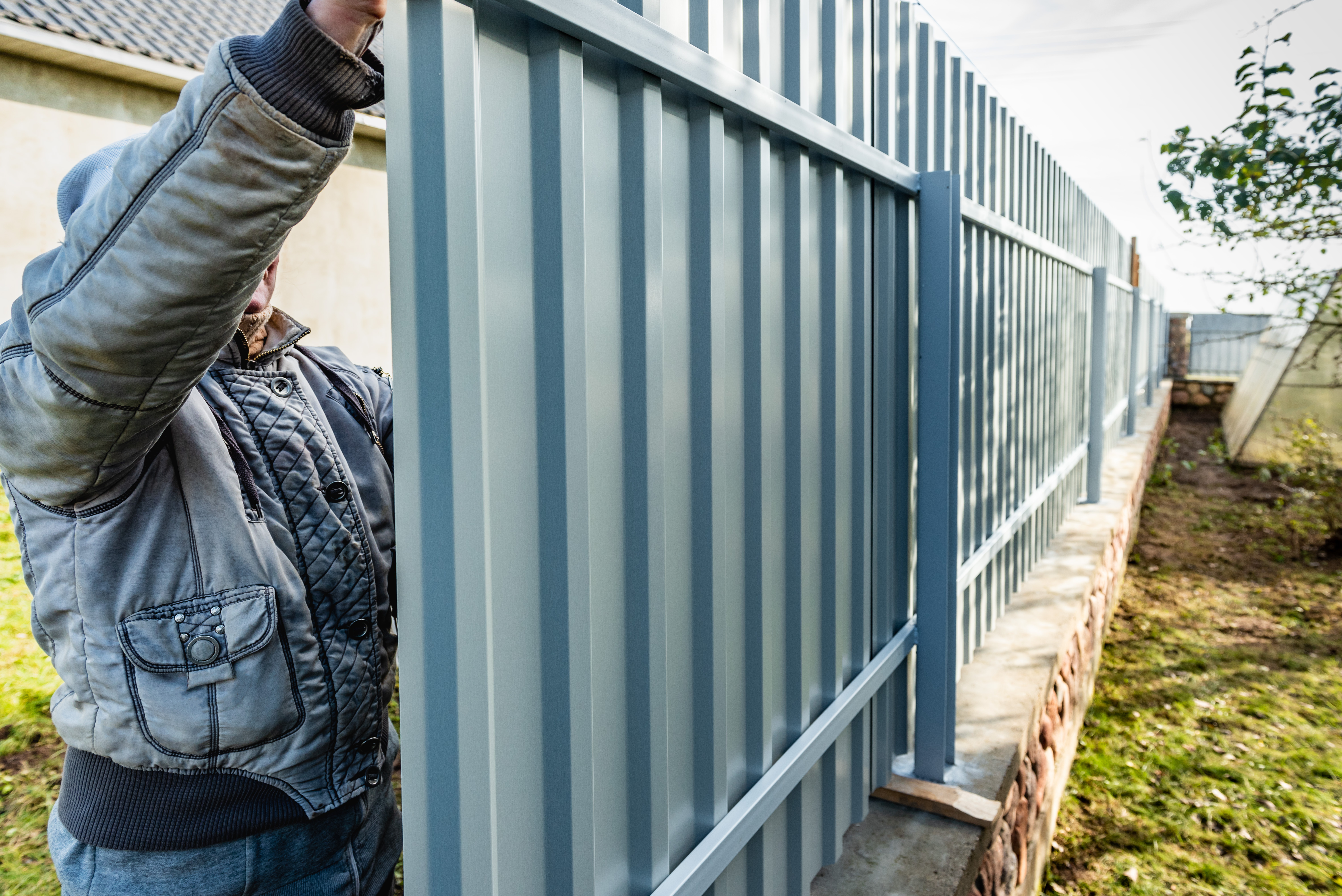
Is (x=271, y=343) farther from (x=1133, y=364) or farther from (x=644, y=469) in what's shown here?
(x=1133, y=364)

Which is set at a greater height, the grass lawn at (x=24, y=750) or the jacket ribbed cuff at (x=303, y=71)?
the jacket ribbed cuff at (x=303, y=71)

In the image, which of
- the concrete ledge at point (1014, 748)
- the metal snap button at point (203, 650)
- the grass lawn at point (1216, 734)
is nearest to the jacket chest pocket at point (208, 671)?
the metal snap button at point (203, 650)

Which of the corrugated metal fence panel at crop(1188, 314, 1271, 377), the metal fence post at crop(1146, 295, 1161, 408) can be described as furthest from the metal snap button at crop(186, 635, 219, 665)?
the corrugated metal fence panel at crop(1188, 314, 1271, 377)

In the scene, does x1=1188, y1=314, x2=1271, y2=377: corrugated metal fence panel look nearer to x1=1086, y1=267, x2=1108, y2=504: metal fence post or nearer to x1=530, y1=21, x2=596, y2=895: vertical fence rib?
x1=1086, y1=267, x2=1108, y2=504: metal fence post

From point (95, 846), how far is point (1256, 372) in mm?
16313

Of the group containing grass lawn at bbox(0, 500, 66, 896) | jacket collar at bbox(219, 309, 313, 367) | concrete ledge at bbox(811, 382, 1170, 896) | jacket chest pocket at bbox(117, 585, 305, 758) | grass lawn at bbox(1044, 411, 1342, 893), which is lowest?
grass lawn at bbox(1044, 411, 1342, 893)

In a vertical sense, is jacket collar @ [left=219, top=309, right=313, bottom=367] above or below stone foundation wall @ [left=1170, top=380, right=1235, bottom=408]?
above

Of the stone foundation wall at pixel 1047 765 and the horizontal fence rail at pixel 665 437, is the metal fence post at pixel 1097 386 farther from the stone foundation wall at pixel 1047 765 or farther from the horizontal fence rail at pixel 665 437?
the horizontal fence rail at pixel 665 437

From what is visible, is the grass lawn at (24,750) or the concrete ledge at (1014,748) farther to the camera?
the grass lawn at (24,750)

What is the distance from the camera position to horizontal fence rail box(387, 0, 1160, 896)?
107 centimetres

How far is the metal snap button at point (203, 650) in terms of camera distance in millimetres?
1339

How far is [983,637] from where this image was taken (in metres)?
4.00

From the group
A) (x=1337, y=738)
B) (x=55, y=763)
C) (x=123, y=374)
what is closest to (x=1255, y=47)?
(x=1337, y=738)

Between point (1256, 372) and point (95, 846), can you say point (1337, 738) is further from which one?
point (1256, 372)
